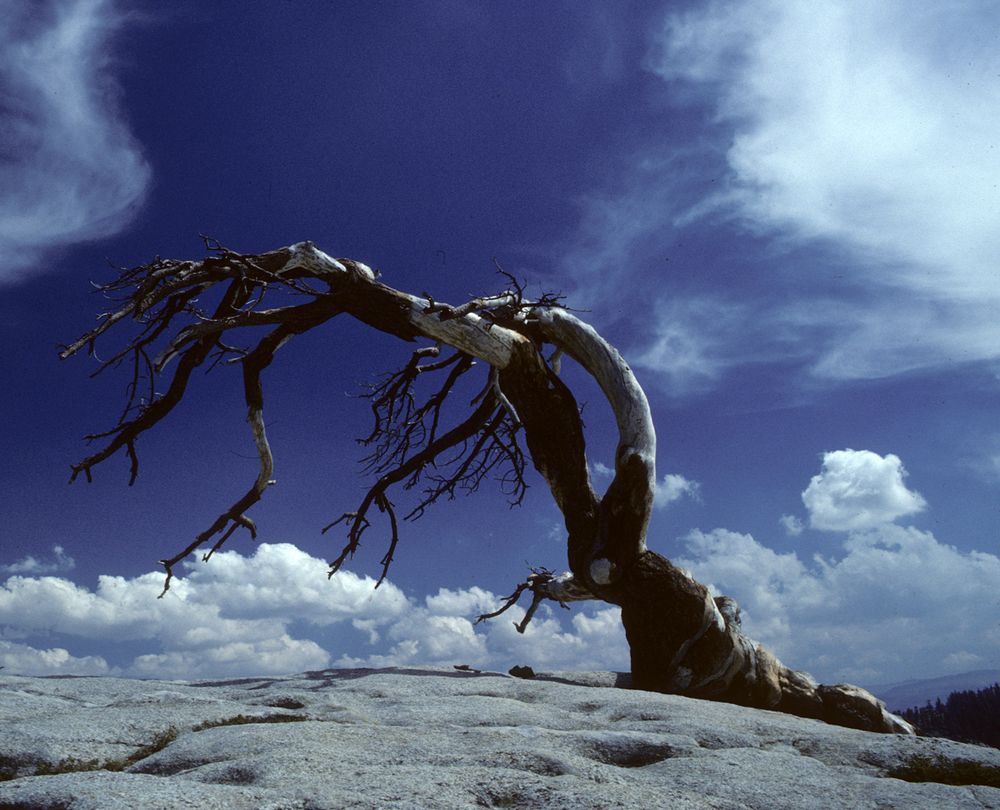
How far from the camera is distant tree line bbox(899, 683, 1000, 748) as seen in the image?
1060 cm

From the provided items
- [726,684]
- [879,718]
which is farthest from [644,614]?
[879,718]

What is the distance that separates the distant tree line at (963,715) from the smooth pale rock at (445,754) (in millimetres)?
6274

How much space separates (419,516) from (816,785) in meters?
8.10

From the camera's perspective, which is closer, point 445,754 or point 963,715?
point 445,754

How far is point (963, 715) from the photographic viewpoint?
38.0 feet

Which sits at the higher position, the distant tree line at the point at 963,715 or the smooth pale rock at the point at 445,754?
the distant tree line at the point at 963,715

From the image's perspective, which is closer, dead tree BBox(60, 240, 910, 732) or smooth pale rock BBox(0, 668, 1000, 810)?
smooth pale rock BBox(0, 668, 1000, 810)

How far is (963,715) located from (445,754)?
10812 millimetres

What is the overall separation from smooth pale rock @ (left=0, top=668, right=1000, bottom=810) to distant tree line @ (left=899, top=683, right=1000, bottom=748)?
6.27m

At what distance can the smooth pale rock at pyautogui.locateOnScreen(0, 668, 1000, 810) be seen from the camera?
310cm

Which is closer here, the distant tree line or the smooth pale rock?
the smooth pale rock

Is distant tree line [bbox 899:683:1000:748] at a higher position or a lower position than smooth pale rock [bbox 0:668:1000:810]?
higher

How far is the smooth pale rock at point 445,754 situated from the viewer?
3096 mm

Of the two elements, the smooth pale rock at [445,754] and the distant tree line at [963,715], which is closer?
the smooth pale rock at [445,754]
